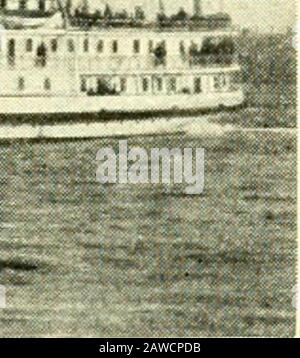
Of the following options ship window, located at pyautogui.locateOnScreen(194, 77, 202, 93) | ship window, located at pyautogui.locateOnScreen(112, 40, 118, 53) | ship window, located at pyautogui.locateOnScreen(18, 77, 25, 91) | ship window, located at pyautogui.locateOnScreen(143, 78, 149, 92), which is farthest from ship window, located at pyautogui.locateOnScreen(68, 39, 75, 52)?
ship window, located at pyautogui.locateOnScreen(194, 77, 202, 93)

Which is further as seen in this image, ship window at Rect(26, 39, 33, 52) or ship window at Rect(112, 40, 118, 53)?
ship window at Rect(26, 39, 33, 52)

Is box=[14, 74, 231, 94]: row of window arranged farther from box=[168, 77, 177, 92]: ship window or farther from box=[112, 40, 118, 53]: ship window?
box=[112, 40, 118, 53]: ship window

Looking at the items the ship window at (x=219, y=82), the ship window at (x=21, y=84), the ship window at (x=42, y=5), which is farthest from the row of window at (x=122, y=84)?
the ship window at (x=42, y=5)

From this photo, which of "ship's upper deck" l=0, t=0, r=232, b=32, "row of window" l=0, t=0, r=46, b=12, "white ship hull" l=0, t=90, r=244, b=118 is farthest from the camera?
"white ship hull" l=0, t=90, r=244, b=118

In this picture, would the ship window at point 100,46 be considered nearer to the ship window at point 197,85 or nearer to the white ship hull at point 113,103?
the white ship hull at point 113,103

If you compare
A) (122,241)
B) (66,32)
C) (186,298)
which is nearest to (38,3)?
(66,32)

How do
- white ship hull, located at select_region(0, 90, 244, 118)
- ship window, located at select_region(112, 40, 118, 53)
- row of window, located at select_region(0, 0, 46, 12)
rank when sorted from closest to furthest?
ship window, located at select_region(112, 40, 118, 53) < row of window, located at select_region(0, 0, 46, 12) < white ship hull, located at select_region(0, 90, 244, 118)
